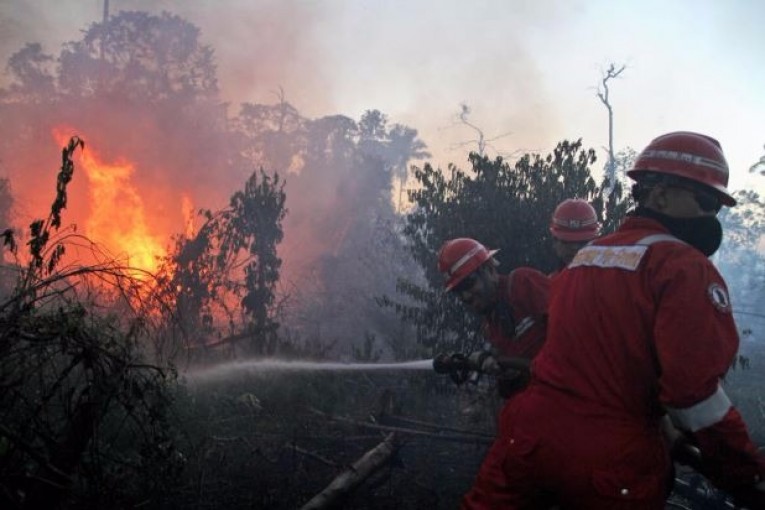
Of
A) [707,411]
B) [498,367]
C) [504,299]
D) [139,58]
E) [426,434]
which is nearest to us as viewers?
[707,411]

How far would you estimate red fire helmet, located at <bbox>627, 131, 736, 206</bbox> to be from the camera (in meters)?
2.33

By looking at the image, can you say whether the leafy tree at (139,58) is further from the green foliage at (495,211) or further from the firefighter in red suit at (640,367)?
the firefighter in red suit at (640,367)

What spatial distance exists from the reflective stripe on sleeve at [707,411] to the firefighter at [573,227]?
10.9ft

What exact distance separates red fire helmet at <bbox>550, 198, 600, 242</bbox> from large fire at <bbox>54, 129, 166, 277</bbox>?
1764 centimetres

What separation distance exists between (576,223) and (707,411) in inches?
135

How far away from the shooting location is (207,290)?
10.8 metres

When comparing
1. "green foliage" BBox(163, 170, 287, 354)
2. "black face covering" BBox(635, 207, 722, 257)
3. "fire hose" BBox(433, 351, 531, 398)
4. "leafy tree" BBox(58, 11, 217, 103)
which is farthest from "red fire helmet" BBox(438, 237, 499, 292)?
"leafy tree" BBox(58, 11, 217, 103)

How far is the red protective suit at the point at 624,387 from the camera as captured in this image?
1.98 meters

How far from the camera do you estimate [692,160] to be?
2.35 metres

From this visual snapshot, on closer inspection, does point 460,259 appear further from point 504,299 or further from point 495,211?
point 495,211

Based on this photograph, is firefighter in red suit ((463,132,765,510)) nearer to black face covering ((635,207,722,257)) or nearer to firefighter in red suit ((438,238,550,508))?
black face covering ((635,207,722,257))

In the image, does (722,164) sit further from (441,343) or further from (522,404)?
(441,343)

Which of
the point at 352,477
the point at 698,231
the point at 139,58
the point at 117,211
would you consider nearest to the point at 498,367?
the point at 698,231

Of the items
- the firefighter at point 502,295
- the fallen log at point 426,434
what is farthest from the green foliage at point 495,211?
the firefighter at point 502,295
